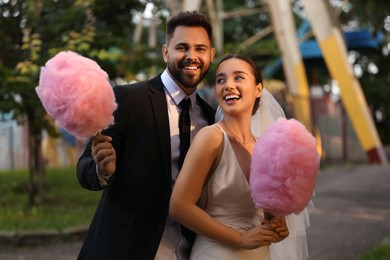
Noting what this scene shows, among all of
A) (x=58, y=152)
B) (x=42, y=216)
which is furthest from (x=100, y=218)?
(x=58, y=152)

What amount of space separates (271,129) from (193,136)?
0.52 m

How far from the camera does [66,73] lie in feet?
8.48

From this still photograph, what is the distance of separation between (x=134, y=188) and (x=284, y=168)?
698 millimetres

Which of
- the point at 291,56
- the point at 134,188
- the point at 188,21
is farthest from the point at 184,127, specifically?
the point at 291,56

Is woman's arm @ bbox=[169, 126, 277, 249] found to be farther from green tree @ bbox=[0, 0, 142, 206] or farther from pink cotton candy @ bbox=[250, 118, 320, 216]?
green tree @ bbox=[0, 0, 142, 206]

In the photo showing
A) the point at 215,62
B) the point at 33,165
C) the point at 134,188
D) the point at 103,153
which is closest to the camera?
the point at 103,153

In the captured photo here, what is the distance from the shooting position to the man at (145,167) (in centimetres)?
294

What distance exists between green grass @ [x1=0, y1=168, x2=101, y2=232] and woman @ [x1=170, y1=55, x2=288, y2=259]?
5765mm

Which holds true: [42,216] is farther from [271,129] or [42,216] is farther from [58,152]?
[58,152]

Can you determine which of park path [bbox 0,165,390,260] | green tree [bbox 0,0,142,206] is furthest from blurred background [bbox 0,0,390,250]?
park path [bbox 0,165,390,260]

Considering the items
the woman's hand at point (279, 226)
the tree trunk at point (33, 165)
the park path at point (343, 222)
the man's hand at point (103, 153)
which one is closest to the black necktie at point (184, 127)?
the man's hand at point (103, 153)

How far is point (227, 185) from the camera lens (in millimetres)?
2791

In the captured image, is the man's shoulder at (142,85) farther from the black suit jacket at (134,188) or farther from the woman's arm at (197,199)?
the woman's arm at (197,199)

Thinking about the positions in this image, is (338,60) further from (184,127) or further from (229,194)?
(229,194)
